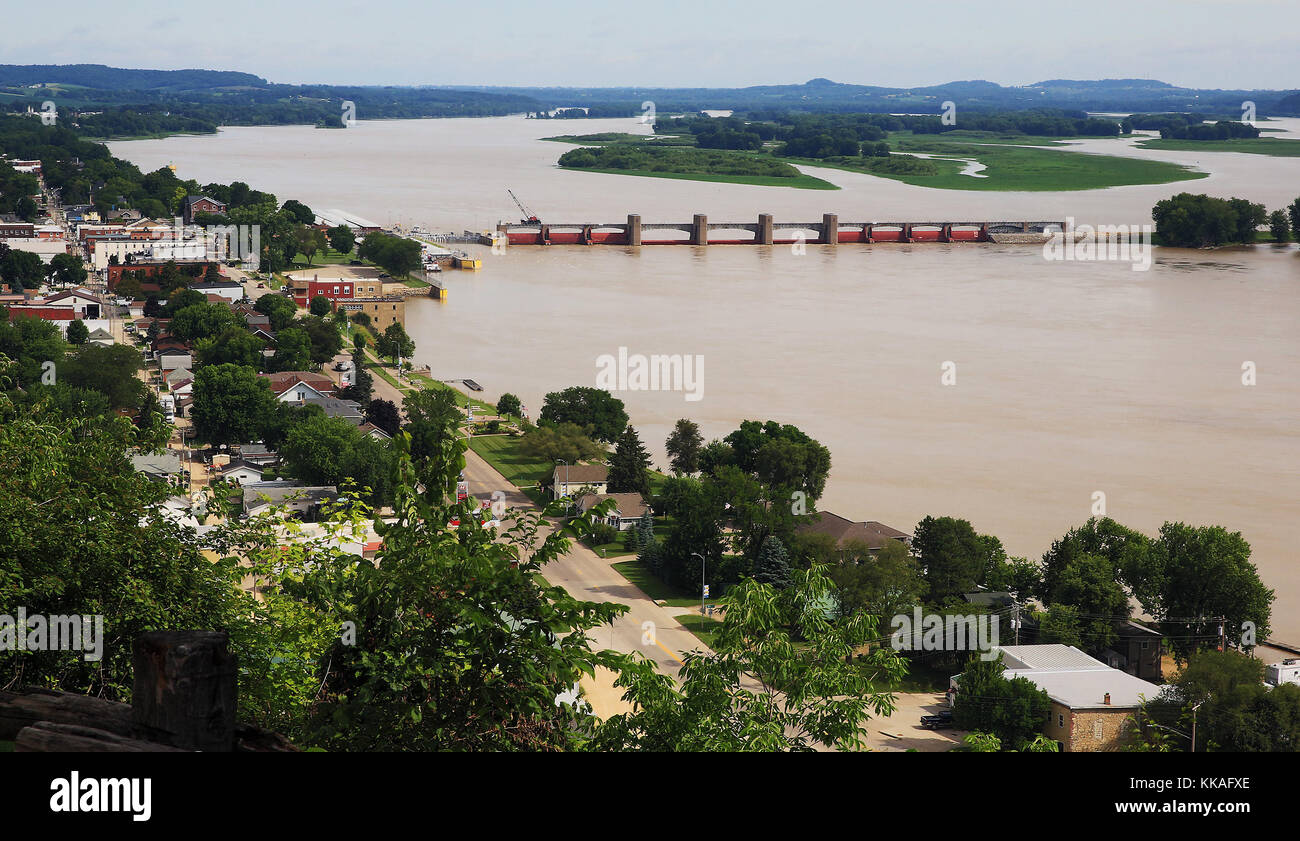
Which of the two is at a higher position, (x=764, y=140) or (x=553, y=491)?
(x=764, y=140)

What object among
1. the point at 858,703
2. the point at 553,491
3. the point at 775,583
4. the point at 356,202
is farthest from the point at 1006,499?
the point at 356,202

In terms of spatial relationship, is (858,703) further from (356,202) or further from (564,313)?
(356,202)

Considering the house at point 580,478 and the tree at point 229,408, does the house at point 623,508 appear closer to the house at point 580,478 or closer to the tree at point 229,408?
the house at point 580,478

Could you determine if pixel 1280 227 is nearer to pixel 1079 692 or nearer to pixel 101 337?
pixel 101 337

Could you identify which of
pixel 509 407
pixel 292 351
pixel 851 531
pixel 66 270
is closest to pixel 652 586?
pixel 851 531

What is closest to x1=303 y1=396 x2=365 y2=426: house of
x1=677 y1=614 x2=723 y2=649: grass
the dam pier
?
x1=677 y1=614 x2=723 y2=649: grass

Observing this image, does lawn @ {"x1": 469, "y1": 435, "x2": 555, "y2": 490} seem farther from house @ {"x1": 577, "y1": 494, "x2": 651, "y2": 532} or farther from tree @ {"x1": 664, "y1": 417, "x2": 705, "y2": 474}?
tree @ {"x1": 664, "y1": 417, "x2": 705, "y2": 474}
